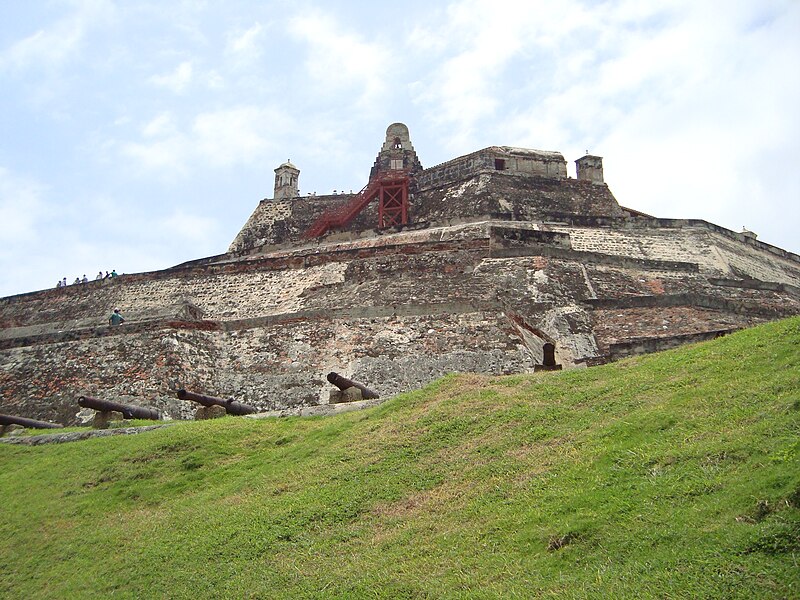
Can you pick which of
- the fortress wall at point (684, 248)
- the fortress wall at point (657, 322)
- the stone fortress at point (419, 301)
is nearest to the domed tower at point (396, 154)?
the stone fortress at point (419, 301)

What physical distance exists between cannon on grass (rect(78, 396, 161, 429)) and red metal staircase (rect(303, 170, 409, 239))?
14885 millimetres

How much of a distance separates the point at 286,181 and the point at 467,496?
90.1 feet

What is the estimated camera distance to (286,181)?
34.6m

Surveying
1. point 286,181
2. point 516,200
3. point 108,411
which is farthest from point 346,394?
point 286,181

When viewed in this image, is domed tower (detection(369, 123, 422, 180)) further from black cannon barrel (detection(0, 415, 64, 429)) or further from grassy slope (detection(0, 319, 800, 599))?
grassy slope (detection(0, 319, 800, 599))

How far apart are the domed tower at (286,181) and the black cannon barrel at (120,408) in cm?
1870

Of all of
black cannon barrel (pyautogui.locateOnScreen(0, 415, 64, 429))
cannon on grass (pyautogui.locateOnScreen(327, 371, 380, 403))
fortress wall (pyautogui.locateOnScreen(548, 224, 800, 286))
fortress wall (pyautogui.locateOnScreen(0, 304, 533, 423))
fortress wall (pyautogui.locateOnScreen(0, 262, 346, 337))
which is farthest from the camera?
fortress wall (pyautogui.locateOnScreen(548, 224, 800, 286))

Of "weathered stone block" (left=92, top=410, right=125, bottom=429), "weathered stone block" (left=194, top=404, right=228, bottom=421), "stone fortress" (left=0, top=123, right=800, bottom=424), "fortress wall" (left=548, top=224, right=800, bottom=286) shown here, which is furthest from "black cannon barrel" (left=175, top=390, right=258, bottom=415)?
"fortress wall" (left=548, top=224, right=800, bottom=286)

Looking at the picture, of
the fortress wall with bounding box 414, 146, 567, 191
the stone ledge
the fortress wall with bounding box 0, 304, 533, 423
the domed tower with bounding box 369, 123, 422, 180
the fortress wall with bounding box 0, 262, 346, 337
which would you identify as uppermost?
the domed tower with bounding box 369, 123, 422, 180

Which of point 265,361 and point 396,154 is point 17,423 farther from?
point 396,154

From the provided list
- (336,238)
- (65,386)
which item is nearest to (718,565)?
(65,386)

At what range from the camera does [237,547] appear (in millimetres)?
8930

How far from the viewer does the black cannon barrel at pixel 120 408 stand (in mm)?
15367

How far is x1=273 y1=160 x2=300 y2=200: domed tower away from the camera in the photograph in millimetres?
34344
